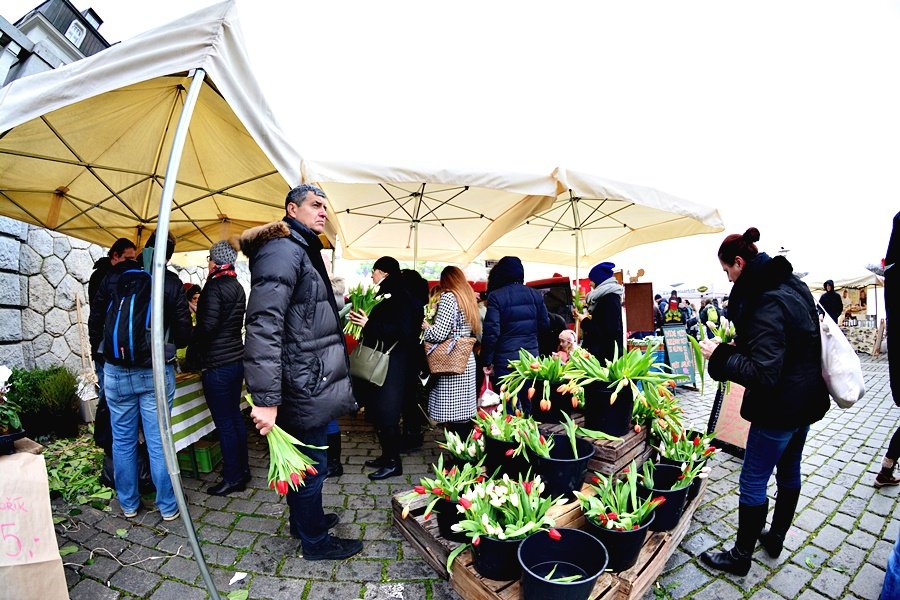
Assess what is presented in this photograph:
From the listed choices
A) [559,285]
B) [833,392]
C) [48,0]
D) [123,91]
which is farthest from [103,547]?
[48,0]

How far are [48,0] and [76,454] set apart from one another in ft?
23.8

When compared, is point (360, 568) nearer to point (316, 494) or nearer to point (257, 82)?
point (316, 494)

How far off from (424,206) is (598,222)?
2783 millimetres

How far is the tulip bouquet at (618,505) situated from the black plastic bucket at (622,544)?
4 cm

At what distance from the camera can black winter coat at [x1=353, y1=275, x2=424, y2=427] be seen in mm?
3424

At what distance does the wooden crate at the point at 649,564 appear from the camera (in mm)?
1894

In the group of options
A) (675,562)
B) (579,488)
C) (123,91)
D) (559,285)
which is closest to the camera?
(579,488)

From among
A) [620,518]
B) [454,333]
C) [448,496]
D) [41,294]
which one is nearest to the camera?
[620,518]

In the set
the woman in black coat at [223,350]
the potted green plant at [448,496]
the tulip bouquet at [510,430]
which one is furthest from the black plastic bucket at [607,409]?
the woman in black coat at [223,350]

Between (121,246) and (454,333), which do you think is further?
(454,333)

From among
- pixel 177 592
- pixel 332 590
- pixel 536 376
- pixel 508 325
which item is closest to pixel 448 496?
pixel 332 590

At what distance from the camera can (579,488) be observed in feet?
7.50

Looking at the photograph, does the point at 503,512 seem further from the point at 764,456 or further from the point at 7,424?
the point at 7,424

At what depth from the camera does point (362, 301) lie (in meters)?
3.73
